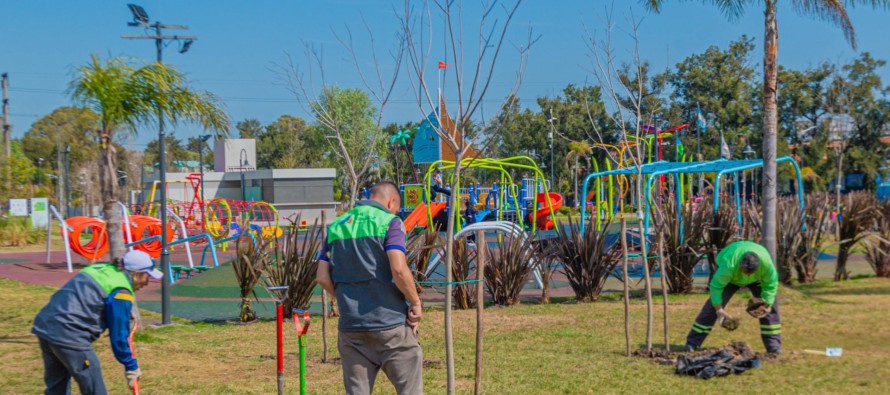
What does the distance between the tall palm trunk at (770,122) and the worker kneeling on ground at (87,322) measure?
908 cm

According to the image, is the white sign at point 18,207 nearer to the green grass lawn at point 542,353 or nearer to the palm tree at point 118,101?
the green grass lawn at point 542,353

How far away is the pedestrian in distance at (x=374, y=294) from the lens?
4484 mm

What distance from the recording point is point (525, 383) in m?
6.68

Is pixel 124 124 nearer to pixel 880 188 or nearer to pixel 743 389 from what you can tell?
pixel 743 389

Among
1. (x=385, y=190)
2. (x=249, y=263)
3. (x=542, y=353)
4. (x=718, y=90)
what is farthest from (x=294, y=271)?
(x=718, y=90)

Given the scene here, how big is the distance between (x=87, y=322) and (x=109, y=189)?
4.37m

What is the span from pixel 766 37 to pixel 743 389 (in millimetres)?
6661

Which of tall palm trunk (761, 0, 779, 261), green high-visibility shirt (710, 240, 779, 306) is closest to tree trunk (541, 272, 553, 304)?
tall palm trunk (761, 0, 779, 261)

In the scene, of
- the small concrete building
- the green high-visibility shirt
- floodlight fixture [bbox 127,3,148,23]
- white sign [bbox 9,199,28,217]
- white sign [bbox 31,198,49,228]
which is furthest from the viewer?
the small concrete building

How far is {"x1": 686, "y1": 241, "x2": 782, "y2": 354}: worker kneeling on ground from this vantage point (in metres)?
7.49

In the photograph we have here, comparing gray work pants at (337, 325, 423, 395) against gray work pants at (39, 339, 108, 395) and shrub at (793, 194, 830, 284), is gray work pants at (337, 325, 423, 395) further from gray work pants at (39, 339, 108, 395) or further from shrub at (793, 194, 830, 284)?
shrub at (793, 194, 830, 284)

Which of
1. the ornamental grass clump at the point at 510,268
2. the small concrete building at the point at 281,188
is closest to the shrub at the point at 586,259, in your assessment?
the ornamental grass clump at the point at 510,268

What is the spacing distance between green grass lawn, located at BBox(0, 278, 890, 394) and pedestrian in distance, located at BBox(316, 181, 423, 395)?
1980 mm

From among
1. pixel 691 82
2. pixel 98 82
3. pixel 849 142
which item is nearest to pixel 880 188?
pixel 849 142
